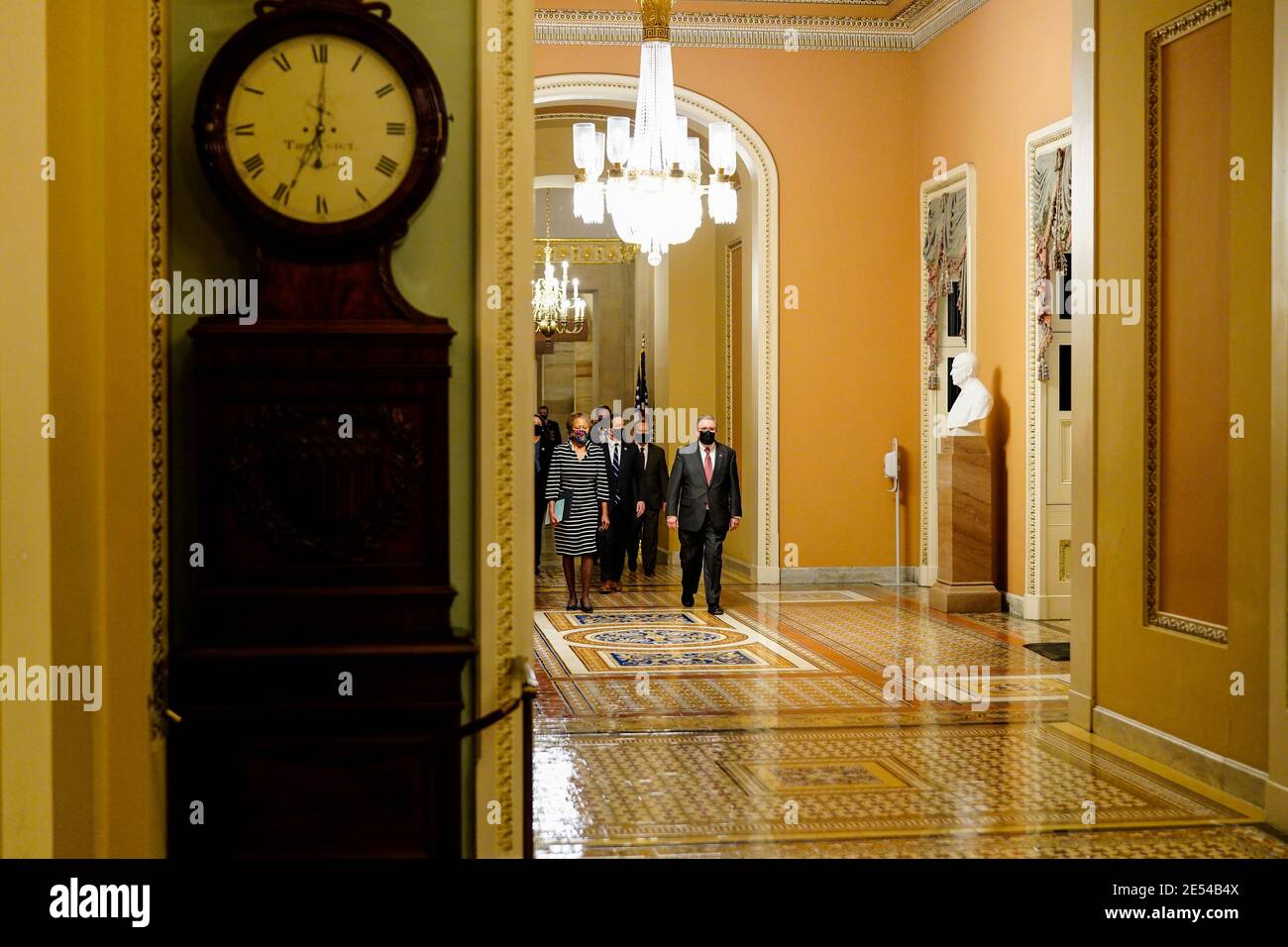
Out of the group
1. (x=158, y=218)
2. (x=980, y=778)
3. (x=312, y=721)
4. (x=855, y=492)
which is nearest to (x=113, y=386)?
(x=158, y=218)

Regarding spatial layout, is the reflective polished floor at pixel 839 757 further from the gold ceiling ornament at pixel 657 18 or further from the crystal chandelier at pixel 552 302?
the crystal chandelier at pixel 552 302

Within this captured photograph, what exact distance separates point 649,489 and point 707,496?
2.98 m

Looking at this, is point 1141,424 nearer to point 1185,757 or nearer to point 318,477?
point 1185,757

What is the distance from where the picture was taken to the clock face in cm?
347

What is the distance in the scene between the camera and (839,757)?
6.40 metres

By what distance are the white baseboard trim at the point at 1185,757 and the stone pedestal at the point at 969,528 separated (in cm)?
450

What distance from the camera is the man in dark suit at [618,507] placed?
13062 mm

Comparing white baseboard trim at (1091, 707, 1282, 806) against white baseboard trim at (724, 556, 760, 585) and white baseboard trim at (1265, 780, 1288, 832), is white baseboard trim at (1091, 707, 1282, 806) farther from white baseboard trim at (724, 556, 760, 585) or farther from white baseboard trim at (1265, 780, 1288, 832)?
white baseboard trim at (724, 556, 760, 585)

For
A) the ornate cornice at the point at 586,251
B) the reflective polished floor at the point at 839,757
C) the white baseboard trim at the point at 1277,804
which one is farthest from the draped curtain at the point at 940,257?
the ornate cornice at the point at 586,251

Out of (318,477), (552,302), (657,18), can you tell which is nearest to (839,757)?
(318,477)

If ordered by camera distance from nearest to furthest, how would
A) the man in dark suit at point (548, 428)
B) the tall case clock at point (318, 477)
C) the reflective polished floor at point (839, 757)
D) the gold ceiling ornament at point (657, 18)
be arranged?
the tall case clock at point (318, 477) → the reflective polished floor at point (839, 757) → the gold ceiling ornament at point (657, 18) → the man in dark suit at point (548, 428)

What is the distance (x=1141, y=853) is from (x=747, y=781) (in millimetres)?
1701

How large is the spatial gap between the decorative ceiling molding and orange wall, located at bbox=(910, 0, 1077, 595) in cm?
86

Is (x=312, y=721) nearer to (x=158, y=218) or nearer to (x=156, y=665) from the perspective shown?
(x=156, y=665)
